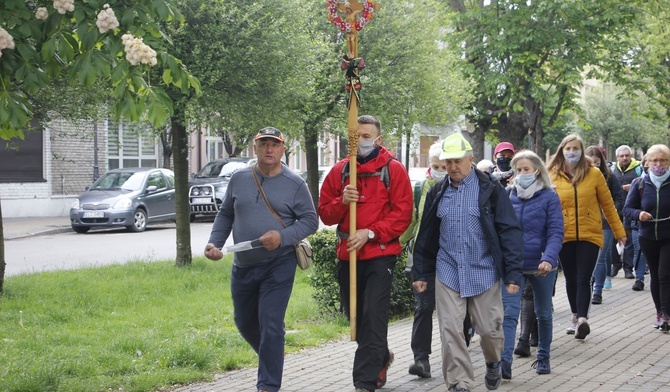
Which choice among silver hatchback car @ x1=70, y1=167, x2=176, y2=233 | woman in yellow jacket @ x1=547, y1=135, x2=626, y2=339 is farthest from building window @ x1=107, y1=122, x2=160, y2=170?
woman in yellow jacket @ x1=547, y1=135, x2=626, y2=339

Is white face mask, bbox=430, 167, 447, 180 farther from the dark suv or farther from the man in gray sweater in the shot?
A: the dark suv

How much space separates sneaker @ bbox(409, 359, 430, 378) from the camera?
7.89 meters

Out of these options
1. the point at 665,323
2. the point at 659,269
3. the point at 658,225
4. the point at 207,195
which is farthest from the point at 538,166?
the point at 207,195

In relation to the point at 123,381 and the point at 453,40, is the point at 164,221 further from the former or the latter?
the point at 123,381

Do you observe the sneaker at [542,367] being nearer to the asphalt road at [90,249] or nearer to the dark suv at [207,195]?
the asphalt road at [90,249]

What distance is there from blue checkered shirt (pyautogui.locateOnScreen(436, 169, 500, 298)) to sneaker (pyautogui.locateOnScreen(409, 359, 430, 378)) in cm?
114

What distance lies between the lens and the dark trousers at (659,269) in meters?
10.3

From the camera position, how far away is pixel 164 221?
28.6m

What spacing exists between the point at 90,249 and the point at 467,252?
48.2 ft

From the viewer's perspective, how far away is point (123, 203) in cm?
2547

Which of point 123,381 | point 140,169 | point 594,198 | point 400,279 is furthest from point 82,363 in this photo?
point 140,169

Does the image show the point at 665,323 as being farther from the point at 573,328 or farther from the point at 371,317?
the point at 371,317

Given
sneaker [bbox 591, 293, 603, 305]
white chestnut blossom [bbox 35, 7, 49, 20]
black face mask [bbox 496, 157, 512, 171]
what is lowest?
sneaker [bbox 591, 293, 603, 305]

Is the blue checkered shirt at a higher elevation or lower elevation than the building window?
lower
